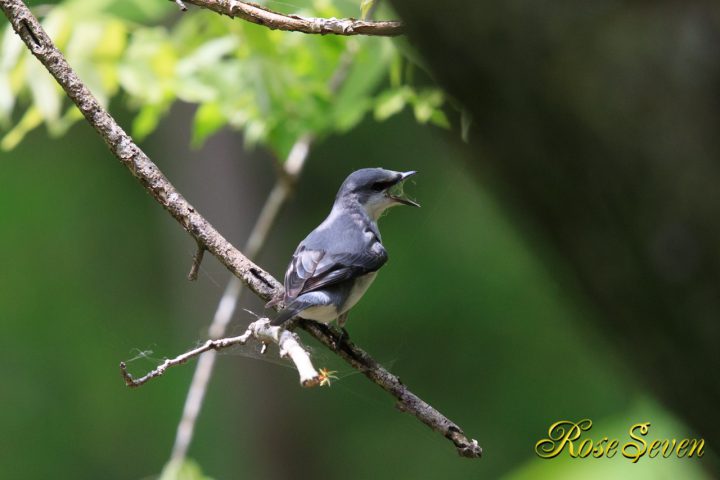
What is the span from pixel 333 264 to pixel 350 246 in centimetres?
6

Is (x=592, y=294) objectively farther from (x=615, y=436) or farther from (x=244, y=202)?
(x=244, y=202)

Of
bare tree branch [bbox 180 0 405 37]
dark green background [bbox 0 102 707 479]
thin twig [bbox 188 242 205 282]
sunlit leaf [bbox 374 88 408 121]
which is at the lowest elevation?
thin twig [bbox 188 242 205 282]

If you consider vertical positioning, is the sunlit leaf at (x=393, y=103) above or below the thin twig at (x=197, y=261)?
above

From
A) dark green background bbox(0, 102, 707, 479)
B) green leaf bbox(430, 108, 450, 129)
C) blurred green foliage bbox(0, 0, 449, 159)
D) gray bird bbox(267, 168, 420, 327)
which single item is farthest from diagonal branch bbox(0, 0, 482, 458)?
dark green background bbox(0, 102, 707, 479)

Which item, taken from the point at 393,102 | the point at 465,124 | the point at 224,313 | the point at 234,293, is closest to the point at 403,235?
the point at 234,293

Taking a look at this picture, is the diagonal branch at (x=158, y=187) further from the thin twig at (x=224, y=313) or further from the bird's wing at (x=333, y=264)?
the thin twig at (x=224, y=313)

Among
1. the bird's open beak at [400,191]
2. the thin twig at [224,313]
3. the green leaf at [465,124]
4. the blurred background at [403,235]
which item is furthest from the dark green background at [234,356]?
the green leaf at [465,124]

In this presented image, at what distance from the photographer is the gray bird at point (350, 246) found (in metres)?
1.74

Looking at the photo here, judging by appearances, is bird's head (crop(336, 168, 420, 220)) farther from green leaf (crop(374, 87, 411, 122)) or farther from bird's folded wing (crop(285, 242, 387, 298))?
green leaf (crop(374, 87, 411, 122))

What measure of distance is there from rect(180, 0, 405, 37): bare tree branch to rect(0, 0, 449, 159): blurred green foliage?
3.24ft

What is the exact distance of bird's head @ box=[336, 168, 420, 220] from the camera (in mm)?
1794

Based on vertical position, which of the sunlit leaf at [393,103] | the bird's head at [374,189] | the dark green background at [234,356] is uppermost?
the dark green background at [234,356]

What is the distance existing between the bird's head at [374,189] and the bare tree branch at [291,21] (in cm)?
36

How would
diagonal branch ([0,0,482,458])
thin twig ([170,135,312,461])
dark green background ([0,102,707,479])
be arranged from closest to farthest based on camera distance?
1. diagonal branch ([0,0,482,458])
2. thin twig ([170,135,312,461])
3. dark green background ([0,102,707,479])
